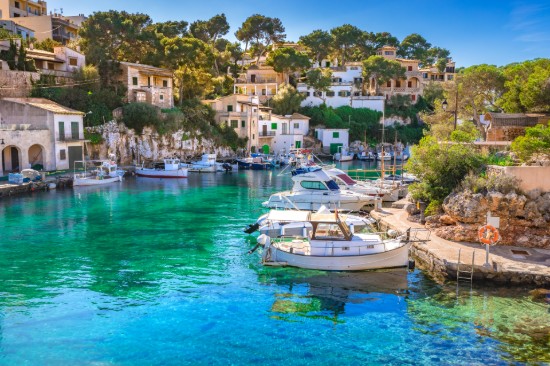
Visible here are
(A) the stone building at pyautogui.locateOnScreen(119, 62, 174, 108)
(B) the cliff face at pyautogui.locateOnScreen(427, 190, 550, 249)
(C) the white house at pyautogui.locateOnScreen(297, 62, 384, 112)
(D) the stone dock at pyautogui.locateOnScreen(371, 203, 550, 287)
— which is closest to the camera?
(D) the stone dock at pyautogui.locateOnScreen(371, 203, 550, 287)

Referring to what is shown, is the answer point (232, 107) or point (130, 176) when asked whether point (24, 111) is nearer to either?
point (130, 176)

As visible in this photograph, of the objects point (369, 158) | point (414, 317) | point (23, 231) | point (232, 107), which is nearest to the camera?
point (414, 317)

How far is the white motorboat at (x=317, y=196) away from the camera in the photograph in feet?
101

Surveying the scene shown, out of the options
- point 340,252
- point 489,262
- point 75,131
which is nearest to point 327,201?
point 340,252

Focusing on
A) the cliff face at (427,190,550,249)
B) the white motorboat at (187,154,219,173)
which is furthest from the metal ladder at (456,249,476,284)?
the white motorboat at (187,154,219,173)

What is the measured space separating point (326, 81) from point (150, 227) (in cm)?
5823

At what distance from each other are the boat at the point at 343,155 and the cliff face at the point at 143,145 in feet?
62.1

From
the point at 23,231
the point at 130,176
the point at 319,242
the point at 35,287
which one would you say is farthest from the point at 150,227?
the point at 130,176

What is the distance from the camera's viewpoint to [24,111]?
43875 mm

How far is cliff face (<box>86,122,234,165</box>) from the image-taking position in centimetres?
5131

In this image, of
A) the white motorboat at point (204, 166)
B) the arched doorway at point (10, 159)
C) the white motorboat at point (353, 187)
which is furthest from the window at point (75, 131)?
the white motorboat at point (353, 187)

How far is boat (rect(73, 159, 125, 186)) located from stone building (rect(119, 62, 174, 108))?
13.1 m

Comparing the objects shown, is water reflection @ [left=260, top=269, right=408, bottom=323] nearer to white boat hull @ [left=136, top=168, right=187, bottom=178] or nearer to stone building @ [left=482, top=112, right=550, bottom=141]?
stone building @ [left=482, top=112, right=550, bottom=141]

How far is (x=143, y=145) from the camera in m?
55.3
